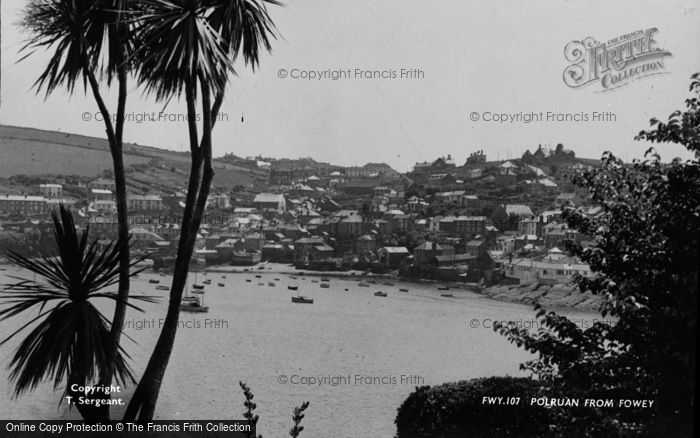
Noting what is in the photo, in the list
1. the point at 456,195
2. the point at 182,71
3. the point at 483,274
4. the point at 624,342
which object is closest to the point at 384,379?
the point at 483,274

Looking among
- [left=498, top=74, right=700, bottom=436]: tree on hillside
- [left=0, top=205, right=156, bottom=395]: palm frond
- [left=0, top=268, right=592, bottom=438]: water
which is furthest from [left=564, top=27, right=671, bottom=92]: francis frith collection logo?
[left=0, top=205, right=156, bottom=395]: palm frond

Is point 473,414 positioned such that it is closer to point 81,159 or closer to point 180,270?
point 180,270


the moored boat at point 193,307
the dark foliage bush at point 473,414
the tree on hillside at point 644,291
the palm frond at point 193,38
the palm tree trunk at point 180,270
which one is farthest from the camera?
the moored boat at point 193,307

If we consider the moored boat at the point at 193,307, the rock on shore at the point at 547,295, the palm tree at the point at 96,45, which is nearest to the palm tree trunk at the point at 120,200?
the palm tree at the point at 96,45

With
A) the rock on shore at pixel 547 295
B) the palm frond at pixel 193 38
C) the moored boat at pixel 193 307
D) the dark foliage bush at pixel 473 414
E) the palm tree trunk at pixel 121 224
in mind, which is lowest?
the dark foliage bush at pixel 473 414

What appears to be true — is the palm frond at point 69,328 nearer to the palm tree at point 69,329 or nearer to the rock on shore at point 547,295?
the palm tree at point 69,329

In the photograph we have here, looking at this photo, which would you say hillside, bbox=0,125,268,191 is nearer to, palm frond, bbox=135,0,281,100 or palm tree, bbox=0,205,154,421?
palm frond, bbox=135,0,281,100

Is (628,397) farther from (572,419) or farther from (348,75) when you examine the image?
(348,75)
